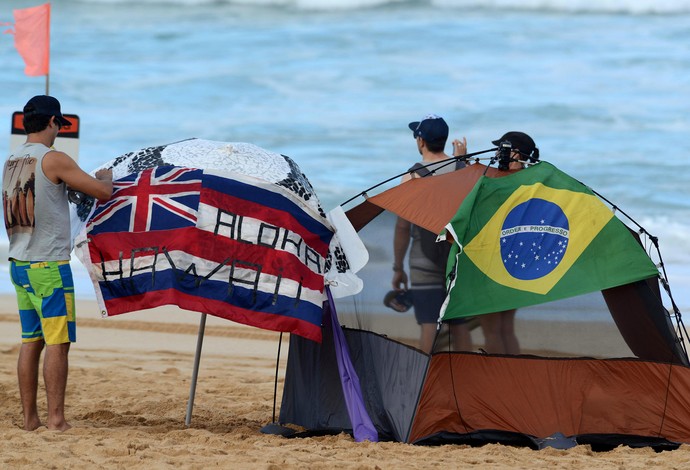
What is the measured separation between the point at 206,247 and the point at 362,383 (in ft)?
3.80

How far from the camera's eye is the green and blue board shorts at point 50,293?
16.9 ft

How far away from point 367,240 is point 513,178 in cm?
88

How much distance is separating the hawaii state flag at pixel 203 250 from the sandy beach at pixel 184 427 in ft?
2.19

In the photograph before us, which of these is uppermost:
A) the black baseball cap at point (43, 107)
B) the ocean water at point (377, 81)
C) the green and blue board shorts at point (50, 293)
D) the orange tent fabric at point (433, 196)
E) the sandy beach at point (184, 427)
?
the ocean water at point (377, 81)

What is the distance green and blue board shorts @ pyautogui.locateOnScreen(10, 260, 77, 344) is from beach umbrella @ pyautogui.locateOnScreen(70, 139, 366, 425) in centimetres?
19

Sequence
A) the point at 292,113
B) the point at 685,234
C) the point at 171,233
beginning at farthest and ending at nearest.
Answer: the point at 292,113 → the point at 685,234 → the point at 171,233

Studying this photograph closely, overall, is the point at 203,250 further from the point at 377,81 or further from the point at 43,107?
the point at 377,81

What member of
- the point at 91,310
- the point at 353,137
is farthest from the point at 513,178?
the point at 353,137

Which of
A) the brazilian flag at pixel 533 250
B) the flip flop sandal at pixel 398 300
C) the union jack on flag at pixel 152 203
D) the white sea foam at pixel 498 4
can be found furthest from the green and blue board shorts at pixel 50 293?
the white sea foam at pixel 498 4

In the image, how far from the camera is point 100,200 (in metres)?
5.36

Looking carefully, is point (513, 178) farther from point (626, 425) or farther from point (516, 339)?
point (626, 425)

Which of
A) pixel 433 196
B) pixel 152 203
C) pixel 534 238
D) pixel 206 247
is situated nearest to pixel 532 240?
pixel 534 238

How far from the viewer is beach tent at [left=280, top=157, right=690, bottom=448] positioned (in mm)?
5391

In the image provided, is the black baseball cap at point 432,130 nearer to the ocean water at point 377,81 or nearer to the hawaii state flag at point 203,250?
the hawaii state flag at point 203,250
